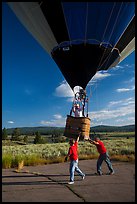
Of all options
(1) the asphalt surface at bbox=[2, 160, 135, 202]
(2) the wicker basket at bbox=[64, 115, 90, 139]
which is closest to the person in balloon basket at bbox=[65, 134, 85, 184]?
(1) the asphalt surface at bbox=[2, 160, 135, 202]

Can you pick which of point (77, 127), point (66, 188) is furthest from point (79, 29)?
point (66, 188)

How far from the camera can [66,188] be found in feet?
23.0

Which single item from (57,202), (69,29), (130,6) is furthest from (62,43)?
(57,202)

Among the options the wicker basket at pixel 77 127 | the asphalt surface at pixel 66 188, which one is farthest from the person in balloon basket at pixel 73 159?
the wicker basket at pixel 77 127

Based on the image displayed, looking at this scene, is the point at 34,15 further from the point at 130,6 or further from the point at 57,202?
the point at 57,202

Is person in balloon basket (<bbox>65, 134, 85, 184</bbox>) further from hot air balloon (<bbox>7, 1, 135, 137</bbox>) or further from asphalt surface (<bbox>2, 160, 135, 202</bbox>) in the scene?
hot air balloon (<bbox>7, 1, 135, 137</bbox>)

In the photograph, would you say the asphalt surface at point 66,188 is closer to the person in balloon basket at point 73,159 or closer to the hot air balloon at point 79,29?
the person in balloon basket at point 73,159

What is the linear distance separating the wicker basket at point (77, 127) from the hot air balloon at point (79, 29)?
3.42 ft

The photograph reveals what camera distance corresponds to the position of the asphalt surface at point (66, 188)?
19.7 ft

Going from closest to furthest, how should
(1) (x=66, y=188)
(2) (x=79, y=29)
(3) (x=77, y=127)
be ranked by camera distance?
1. (1) (x=66, y=188)
2. (3) (x=77, y=127)
3. (2) (x=79, y=29)

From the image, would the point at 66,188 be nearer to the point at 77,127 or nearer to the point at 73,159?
the point at 73,159

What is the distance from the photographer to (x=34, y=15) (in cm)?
889

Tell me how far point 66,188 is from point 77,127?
161 centimetres

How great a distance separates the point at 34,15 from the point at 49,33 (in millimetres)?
995
